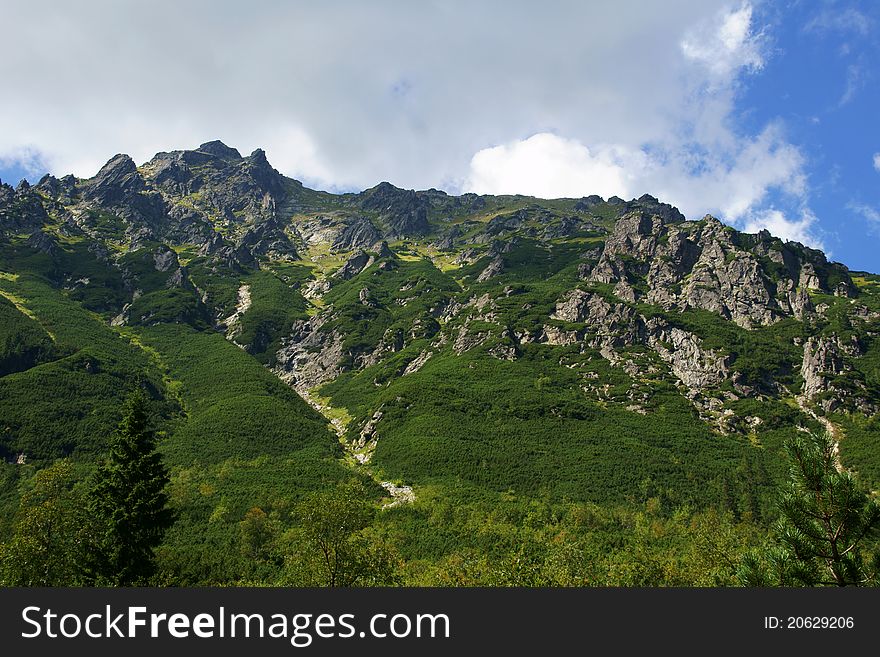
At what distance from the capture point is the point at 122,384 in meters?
184

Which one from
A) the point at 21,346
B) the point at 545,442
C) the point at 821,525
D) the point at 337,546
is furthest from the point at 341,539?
the point at 21,346

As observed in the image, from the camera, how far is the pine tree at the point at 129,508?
135 ft

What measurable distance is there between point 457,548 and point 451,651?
3549 inches

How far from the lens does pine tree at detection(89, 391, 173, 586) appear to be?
41.1 meters

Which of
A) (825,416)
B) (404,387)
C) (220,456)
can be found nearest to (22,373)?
(220,456)

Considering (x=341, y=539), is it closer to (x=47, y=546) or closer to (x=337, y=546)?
(x=337, y=546)

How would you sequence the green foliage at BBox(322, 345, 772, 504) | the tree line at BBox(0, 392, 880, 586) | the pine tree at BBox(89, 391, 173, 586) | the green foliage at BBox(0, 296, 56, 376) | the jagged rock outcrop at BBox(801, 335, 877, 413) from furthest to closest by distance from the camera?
the jagged rock outcrop at BBox(801, 335, 877, 413) < the green foliage at BBox(0, 296, 56, 376) < the green foliage at BBox(322, 345, 772, 504) < the pine tree at BBox(89, 391, 173, 586) < the tree line at BBox(0, 392, 880, 586)

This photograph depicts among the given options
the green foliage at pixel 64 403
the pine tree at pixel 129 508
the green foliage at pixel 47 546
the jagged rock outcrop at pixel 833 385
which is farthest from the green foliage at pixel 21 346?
the jagged rock outcrop at pixel 833 385

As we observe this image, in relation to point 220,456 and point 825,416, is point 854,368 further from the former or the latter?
point 220,456

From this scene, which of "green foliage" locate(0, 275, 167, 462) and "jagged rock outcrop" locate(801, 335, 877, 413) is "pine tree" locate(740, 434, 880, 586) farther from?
"jagged rock outcrop" locate(801, 335, 877, 413)

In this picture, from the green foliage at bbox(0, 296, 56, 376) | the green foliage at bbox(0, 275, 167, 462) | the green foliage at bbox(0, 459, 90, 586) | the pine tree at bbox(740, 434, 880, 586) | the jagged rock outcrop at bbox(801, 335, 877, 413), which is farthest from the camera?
the jagged rock outcrop at bbox(801, 335, 877, 413)

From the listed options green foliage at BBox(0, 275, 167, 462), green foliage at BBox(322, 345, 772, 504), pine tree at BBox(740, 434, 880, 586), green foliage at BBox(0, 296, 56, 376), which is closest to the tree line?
pine tree at BBox(740, 434, 880, 586)

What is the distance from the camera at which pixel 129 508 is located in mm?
42344

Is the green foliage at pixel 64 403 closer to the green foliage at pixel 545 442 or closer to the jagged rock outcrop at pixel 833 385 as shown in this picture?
the green foliage at pixel 545 442
